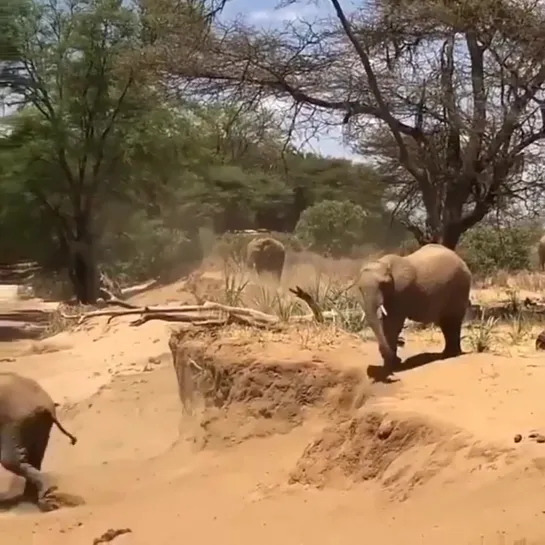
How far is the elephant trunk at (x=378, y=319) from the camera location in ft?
31.9

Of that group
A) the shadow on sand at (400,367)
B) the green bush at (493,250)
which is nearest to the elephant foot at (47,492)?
the shadow on sand at (400,367)

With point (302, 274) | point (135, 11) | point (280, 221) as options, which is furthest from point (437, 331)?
point (280, 221)

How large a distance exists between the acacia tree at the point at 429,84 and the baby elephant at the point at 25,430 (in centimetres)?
797

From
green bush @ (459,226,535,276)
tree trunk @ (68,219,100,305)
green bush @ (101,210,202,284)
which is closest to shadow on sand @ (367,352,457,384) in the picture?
tree trunk @ (68,219,100,305)

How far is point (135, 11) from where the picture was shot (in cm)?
2514

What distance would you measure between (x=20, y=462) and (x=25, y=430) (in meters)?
0.29

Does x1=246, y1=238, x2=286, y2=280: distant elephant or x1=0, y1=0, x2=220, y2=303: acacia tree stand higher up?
x1=0, y1=0, x2=220, y2=303: acacia tree

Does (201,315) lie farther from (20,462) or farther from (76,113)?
(76,113)

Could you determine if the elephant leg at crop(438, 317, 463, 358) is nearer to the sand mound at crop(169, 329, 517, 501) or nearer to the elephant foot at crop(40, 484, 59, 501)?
the sand mound at crop(169, 329, 517, 501)

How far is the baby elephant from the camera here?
29.5 ft

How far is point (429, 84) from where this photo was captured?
16.1 m

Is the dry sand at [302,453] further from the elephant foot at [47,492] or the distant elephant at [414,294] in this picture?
the distant elephant at [414,294]

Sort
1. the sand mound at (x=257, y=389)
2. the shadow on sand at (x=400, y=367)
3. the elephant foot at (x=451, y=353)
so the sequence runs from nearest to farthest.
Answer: the shadow on sand at (x=400, y=367)
the sand mound at (x=257, y=389)
the elephant foot at (x=451, y=353)

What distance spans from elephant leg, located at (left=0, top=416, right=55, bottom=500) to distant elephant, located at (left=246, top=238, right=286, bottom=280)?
15253mm
